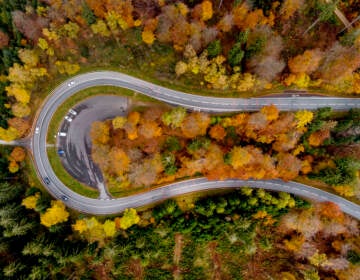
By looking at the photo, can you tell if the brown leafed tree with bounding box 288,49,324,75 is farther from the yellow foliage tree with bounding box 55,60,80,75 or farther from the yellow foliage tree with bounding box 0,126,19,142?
the yellow foliage tree with bounding box 0,126,19,142

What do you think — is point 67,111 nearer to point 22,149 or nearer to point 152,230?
point 22,149

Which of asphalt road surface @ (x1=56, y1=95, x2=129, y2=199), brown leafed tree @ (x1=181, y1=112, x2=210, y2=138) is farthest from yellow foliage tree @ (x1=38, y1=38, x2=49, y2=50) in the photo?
brown leafed tree @ (x1=181, y1=112, x2=210, y2=138)

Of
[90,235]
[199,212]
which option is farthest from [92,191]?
[199,212]

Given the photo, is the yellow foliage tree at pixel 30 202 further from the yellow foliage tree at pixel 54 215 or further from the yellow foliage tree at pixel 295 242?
the yellow foliage tree at pixel 295 242

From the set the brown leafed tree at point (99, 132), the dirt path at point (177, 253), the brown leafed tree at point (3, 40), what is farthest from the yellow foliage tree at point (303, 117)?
the brown leafed tree at point (3, 40)

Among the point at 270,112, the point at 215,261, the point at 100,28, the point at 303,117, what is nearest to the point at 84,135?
the point at 100,28

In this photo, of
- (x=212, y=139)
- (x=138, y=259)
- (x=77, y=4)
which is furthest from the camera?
(x=138, y=259)
